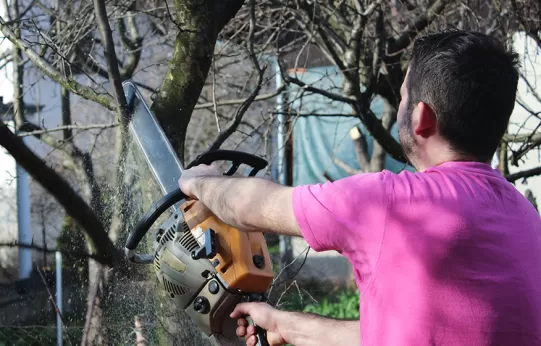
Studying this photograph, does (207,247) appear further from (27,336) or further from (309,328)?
(27,336)

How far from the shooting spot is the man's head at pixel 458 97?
1420mm

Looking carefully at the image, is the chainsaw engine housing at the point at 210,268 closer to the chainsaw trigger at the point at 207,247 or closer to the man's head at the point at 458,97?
the chainsaw trigger at the point at 207,247

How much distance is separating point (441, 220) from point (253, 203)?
1.39 ft

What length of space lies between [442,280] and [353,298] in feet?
20.8

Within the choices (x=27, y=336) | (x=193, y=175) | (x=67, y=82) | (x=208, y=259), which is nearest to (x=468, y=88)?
(x=193, y=175)

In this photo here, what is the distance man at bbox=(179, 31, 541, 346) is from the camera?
1.35 meters

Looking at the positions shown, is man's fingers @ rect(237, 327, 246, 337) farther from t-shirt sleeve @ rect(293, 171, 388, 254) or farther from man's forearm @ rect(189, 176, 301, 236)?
t-shirt sleeve @ rect(293, 171, 388, 254)

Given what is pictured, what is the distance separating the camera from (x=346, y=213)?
1381 mm

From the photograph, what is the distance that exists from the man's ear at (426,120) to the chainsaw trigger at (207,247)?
674mm

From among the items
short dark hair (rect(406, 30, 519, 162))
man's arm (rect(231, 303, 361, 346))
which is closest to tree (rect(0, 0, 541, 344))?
man's arm (rect(231, 303, 361, 346))

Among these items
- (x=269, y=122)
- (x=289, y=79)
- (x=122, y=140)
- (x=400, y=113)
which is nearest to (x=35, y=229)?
(x=269, y=122)

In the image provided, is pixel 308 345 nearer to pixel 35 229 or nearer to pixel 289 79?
pixel 289 79

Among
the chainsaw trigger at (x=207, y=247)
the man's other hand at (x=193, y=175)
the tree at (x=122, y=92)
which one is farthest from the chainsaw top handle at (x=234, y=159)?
the tree at (x=122, y=92)

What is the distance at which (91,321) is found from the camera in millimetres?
2768
